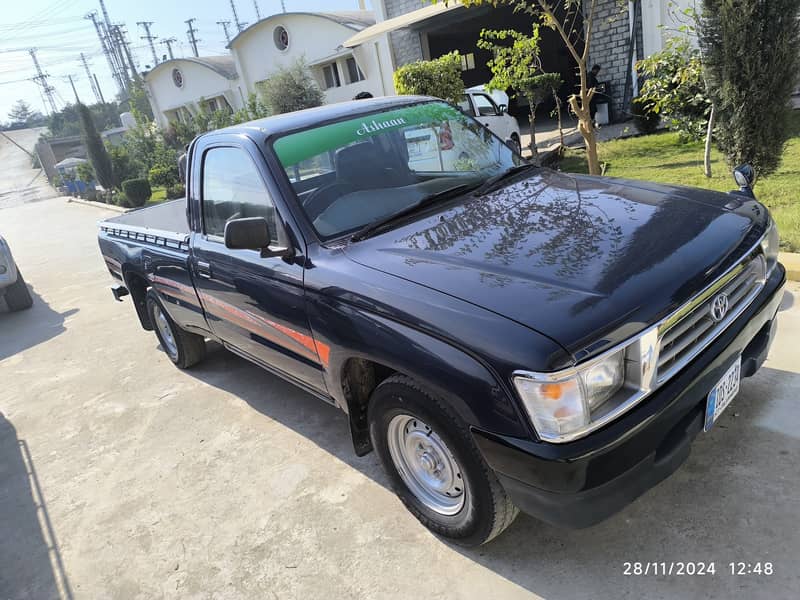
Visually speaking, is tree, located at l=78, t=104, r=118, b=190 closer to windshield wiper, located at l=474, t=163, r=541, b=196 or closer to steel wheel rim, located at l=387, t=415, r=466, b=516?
windshield wiper, located at l=474, t=163, r=541, b=196

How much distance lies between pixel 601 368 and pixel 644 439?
0.30m

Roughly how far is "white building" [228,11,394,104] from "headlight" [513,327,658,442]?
19681 millimetres

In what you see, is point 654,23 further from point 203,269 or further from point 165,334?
point 203,269

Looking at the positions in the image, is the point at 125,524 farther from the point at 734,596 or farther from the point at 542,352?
the point at 734,596

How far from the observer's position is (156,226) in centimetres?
488

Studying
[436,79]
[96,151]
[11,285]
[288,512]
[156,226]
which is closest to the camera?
[288,512]

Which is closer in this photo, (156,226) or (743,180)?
(743,180)

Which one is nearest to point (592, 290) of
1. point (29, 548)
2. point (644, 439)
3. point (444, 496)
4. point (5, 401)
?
point (644, 439)

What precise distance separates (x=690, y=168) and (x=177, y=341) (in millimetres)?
7026

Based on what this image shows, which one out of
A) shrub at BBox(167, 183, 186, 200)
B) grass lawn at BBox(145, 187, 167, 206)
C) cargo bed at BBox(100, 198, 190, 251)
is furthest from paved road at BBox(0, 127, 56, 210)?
cargo bed at BBox(100, 198, 190, 251)

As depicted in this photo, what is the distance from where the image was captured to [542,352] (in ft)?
6.19

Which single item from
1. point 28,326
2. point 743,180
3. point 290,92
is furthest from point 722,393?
point 290,92

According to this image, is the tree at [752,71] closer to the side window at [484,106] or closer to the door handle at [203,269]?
the door handle at [203,269]

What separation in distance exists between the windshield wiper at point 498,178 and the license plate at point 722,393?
57.9 inches
